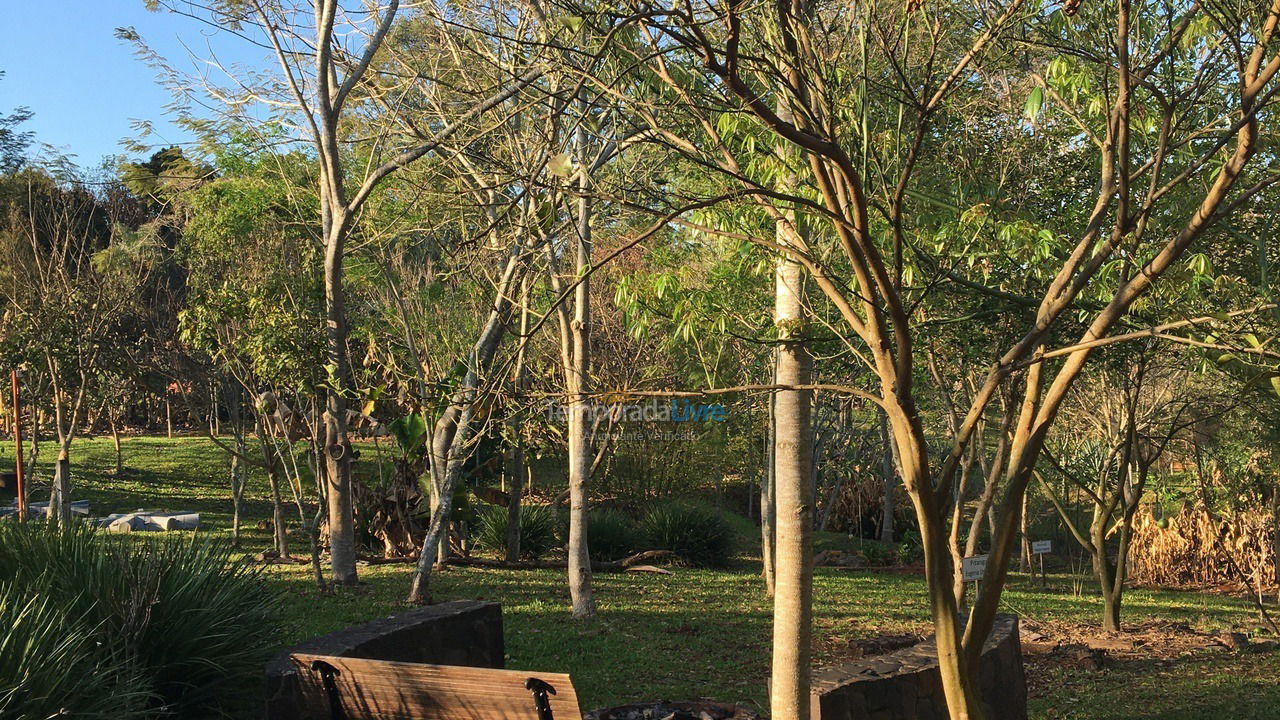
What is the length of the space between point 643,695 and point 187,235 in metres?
17.7

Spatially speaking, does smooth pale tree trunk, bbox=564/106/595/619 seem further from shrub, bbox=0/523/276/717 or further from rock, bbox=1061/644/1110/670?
rock, bbox=1061/644/1110/670

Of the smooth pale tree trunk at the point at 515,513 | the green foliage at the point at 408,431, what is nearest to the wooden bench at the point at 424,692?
the smooth pale tree trunk at the point at 515,513

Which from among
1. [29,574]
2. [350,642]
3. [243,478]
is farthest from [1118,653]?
[243,478]

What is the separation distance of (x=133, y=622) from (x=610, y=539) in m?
11.1

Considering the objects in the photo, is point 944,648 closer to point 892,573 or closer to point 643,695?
point 643,695

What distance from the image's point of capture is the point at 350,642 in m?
6.23

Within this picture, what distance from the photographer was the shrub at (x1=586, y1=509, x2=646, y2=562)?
16.4 metres

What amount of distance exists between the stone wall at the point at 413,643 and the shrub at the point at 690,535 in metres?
9.39

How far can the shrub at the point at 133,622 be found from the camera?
4961 millimetres

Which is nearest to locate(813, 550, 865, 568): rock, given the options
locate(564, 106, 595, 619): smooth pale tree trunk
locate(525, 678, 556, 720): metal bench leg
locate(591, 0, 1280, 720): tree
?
locate(564, 106, 595, 619): smooth pale tree trunk

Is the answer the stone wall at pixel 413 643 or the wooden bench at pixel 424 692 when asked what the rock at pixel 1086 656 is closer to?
the stone wall at pixel 413 643

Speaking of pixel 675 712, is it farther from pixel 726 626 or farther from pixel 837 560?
pixel 837 560

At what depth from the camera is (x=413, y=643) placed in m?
6.71

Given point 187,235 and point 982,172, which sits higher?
point 187,235
